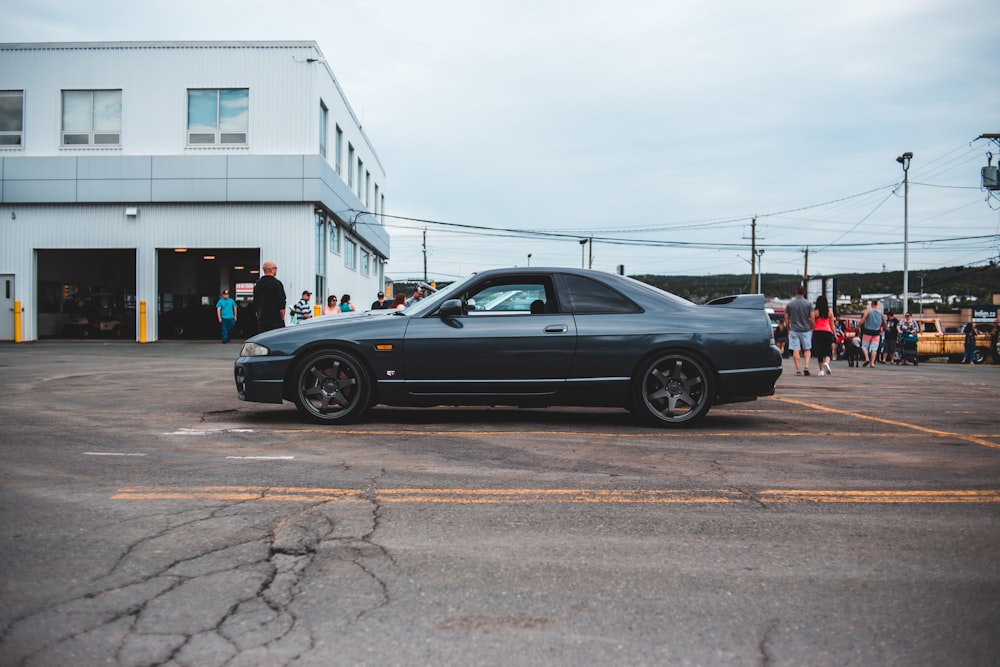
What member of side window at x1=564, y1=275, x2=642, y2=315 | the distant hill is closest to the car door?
side window at x1=564, y1=275, x2=642, y2=315

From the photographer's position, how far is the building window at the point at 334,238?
30.2 meters

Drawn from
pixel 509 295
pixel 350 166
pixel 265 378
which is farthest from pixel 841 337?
pixel 265 378

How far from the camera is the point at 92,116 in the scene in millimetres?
26641

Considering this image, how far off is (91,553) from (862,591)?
315cm

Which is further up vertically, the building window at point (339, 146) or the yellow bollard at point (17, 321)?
the building window at point (339, 146)

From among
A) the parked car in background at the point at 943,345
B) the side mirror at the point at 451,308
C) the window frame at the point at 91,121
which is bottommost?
the parked car in background at the point at 943,345

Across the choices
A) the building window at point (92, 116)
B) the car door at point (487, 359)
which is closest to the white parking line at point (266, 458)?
the car door at point (487, 359)

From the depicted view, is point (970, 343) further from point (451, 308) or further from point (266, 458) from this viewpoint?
point (266, 458)

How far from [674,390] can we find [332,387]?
3.17 metres

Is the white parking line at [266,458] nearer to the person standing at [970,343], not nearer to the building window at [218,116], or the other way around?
the building window at [218,116]

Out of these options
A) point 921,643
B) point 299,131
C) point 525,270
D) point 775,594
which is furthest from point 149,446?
point 299,131

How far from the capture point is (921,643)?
2.59 meters

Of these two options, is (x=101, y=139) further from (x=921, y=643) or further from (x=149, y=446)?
(x=921, y=643)

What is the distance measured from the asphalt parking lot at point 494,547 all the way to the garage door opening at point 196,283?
26.1m
